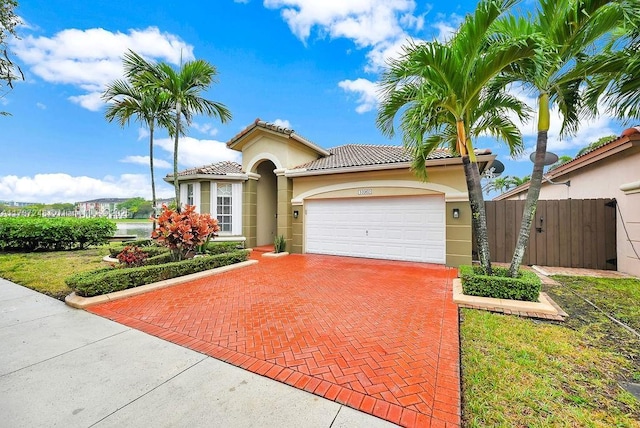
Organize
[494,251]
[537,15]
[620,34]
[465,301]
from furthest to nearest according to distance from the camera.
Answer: [494,251] → [465,301] → [537,15] → [620,34]

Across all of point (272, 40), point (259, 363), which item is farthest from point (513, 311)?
point (272, 40)

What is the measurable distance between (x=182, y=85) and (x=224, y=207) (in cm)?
583

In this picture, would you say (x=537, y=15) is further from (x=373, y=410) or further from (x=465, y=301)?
(x=373, y=410)

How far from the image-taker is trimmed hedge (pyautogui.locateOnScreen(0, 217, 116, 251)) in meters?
12.5

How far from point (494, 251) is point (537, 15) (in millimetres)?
7770

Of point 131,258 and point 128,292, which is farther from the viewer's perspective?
point 131,258

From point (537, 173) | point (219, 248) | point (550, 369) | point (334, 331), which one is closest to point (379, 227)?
point (537, 173)

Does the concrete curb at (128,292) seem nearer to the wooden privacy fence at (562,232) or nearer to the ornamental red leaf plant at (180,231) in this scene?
the ornamental red leaf plant at (180,231)

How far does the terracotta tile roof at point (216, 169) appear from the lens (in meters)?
13.5

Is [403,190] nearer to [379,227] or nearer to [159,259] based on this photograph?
[379,227]

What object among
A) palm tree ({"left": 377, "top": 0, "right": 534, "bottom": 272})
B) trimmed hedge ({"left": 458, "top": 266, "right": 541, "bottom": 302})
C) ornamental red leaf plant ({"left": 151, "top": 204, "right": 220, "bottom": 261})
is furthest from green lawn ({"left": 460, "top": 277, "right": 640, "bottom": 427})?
ornamental red leaf plant ({"left": 151, "top": 204, "right": 220, "bottom": 261})

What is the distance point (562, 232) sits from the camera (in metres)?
9.47

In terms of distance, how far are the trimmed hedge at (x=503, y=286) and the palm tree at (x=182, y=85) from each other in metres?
11.6

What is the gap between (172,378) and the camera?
323 cm
